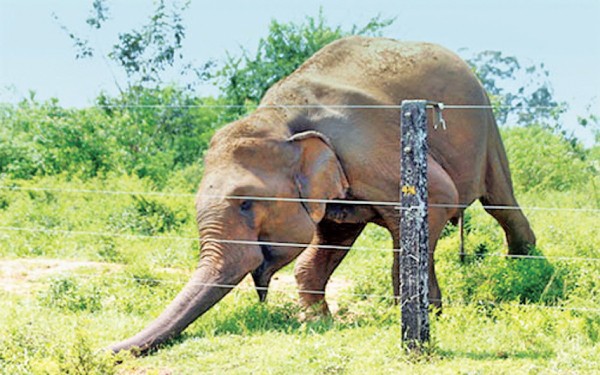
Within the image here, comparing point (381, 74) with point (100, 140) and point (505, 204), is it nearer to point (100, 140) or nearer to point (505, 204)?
point (505, 204)

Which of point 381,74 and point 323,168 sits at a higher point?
point 381,74

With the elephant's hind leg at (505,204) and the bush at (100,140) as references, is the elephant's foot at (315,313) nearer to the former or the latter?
the elephant's hind leg at (505,204)

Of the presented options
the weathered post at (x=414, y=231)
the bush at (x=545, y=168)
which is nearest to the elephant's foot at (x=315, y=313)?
the weathered post at (x=414, y=231)

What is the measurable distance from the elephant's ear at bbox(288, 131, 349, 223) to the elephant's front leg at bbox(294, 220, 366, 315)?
1108 mm

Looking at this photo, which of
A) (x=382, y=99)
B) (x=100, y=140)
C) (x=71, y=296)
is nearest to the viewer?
(x=382, y=99)

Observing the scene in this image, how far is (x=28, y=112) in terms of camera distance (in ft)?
77.0

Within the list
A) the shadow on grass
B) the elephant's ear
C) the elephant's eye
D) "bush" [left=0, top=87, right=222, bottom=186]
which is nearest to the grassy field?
the shadow on grass

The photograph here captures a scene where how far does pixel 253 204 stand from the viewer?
658cm

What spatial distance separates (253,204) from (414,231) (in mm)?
1679

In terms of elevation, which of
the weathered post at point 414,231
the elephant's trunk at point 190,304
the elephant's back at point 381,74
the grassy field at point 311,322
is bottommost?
the grassy field at point 311,322

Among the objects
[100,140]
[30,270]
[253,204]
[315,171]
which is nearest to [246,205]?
[253,204]

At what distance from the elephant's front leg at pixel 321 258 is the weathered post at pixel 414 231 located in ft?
8.35

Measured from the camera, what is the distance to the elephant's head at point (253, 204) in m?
6.33


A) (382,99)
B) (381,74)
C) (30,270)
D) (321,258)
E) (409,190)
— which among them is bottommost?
(30,270)
